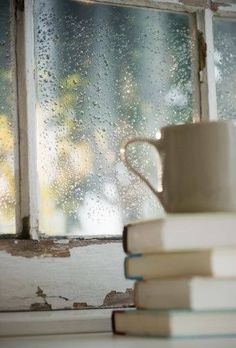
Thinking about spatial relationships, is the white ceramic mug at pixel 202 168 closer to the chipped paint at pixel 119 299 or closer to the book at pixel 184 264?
the book at pixel 184 264

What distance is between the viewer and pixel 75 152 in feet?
5.38

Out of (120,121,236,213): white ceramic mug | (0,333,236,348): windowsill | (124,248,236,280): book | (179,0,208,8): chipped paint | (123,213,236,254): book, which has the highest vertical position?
(179,0,208,8): chipped paint

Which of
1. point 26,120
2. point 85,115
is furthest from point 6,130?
point 85,115

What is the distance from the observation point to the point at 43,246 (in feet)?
5.11

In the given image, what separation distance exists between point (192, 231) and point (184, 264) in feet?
0.17

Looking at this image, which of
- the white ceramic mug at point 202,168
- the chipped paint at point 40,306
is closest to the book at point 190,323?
the white ceramic mug at point 202,168

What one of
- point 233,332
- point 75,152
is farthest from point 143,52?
point 233,332

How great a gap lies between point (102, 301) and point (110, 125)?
40 cm

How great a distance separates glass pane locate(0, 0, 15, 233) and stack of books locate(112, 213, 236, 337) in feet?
1.88

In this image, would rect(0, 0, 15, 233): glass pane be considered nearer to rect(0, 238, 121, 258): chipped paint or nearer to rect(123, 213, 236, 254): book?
rect(0, 238, 121, 258): chipped paint

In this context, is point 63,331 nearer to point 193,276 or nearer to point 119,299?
point 119,299

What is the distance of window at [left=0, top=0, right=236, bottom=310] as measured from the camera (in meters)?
1.57

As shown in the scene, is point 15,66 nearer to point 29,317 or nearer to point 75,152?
point 75,152

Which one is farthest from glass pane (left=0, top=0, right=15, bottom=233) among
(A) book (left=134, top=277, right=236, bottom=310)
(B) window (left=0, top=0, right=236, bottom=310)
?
(A) book (left=134, top=277, right=236, bottom=310)
